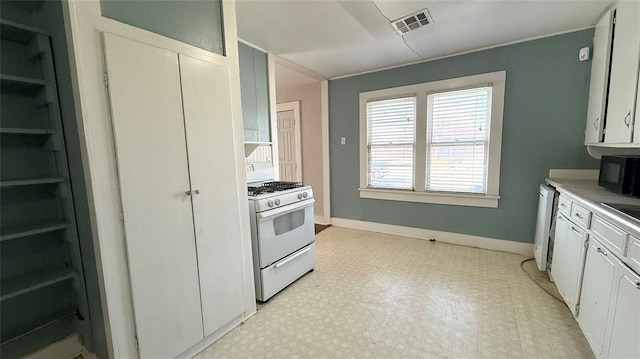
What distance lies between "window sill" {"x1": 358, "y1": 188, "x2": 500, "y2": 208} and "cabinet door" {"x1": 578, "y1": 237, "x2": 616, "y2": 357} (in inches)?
64.8

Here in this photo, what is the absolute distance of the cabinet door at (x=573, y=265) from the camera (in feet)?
5.49

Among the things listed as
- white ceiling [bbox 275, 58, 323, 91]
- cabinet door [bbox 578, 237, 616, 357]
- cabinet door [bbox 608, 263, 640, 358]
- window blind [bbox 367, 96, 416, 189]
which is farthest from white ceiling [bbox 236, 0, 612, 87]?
cabinet door [bbox 608, 263, 640, 358]

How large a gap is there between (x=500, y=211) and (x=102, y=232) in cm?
372

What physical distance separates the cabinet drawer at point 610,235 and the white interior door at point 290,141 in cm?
370

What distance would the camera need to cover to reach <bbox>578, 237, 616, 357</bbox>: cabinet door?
1339mm

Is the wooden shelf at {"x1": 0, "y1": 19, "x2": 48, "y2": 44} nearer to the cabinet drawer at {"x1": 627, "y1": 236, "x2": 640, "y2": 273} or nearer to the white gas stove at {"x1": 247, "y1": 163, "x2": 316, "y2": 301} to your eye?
the white gas stove at {"x1": 247, "y1": 163, "x2": 316, "y2": 301}

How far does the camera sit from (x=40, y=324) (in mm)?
1562

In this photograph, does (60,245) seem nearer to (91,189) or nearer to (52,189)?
(52,189)

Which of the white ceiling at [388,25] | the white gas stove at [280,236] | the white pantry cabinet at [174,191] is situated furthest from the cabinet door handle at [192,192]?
the white ceiling at [388,25]

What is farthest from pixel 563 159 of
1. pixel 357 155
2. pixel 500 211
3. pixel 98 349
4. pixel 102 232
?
pixel 98 349

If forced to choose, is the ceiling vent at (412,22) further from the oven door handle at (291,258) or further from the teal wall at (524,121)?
the oven door handle at (291,258)

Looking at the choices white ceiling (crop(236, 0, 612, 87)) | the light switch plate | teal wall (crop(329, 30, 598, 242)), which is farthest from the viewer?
teal wall (crop(329, 30, 598, 242))

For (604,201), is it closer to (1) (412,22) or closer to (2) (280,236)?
(1) (412,22)

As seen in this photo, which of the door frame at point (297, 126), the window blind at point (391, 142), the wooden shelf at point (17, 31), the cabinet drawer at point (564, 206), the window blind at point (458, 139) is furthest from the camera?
the door frame at point (297, 126)
